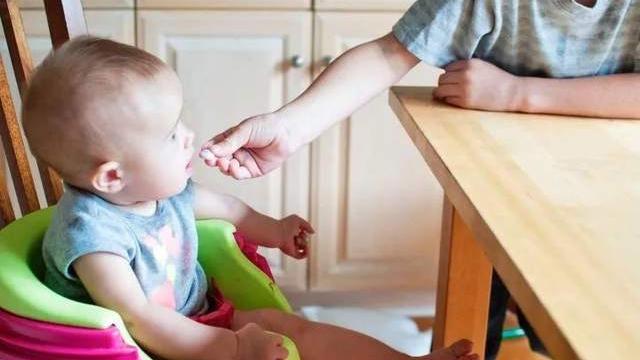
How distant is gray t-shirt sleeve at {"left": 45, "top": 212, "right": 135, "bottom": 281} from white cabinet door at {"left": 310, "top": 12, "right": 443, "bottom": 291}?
930 millimetres

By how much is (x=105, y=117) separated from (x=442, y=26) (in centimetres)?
40

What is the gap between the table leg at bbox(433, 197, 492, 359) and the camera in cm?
111

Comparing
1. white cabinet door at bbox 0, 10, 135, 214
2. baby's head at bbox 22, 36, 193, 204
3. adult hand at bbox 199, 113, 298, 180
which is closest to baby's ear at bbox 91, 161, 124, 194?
baby's head at bbox 22, 36, 193, 204

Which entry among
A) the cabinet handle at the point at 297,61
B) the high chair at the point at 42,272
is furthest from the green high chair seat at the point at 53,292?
the cabinet handle at the point at 297,61

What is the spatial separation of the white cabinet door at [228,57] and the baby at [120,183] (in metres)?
0.82

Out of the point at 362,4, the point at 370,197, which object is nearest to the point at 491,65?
the point at 362,4

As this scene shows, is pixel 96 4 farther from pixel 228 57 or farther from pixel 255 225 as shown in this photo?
pixel 255 225

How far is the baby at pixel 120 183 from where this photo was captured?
831 mm

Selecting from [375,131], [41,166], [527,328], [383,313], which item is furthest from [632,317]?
[383,313]

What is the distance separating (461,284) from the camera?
43.9 inches

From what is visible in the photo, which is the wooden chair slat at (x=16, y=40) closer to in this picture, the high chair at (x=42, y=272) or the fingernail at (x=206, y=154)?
the high chair at (x=42, y=272)

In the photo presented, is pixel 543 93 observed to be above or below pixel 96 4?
above

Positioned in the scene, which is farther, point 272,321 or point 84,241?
point 272,321

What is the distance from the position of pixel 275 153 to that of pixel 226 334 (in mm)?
221
